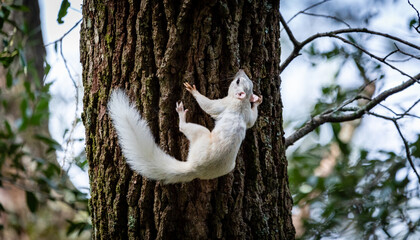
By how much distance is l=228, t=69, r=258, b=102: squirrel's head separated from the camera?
1811 mm

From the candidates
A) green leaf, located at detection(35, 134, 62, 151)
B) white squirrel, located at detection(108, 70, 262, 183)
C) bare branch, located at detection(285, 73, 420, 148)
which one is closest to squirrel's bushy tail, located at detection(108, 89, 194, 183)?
white squirrel, located at detection(108, 70, 262, 183)

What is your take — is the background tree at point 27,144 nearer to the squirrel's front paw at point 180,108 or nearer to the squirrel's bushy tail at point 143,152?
the squirrel's bushy tail at point 143,152

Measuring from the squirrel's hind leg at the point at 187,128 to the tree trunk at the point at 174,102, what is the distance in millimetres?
38

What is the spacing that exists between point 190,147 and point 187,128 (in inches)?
3.8

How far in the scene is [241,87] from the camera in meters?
1.84

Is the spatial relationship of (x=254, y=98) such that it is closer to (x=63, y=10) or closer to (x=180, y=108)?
(x=180, y=108)

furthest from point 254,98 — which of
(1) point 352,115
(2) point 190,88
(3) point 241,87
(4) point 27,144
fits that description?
(4) point 27,144

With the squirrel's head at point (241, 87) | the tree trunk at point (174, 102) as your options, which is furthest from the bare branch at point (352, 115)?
the squirrel's head at point (241, 87)

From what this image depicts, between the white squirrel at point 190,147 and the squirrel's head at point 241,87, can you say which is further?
the squirrel's head at point 241,87

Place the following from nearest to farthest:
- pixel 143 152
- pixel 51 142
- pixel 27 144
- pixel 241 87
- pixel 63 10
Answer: pixel 143 152 < pixel 241 87 < pixel 63 10 < pixel 51 142 < pixel 27 144

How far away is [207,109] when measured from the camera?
173cm

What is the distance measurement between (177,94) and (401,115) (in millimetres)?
1457

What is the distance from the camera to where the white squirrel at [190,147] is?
167 cm

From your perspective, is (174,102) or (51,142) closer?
(174,102)
